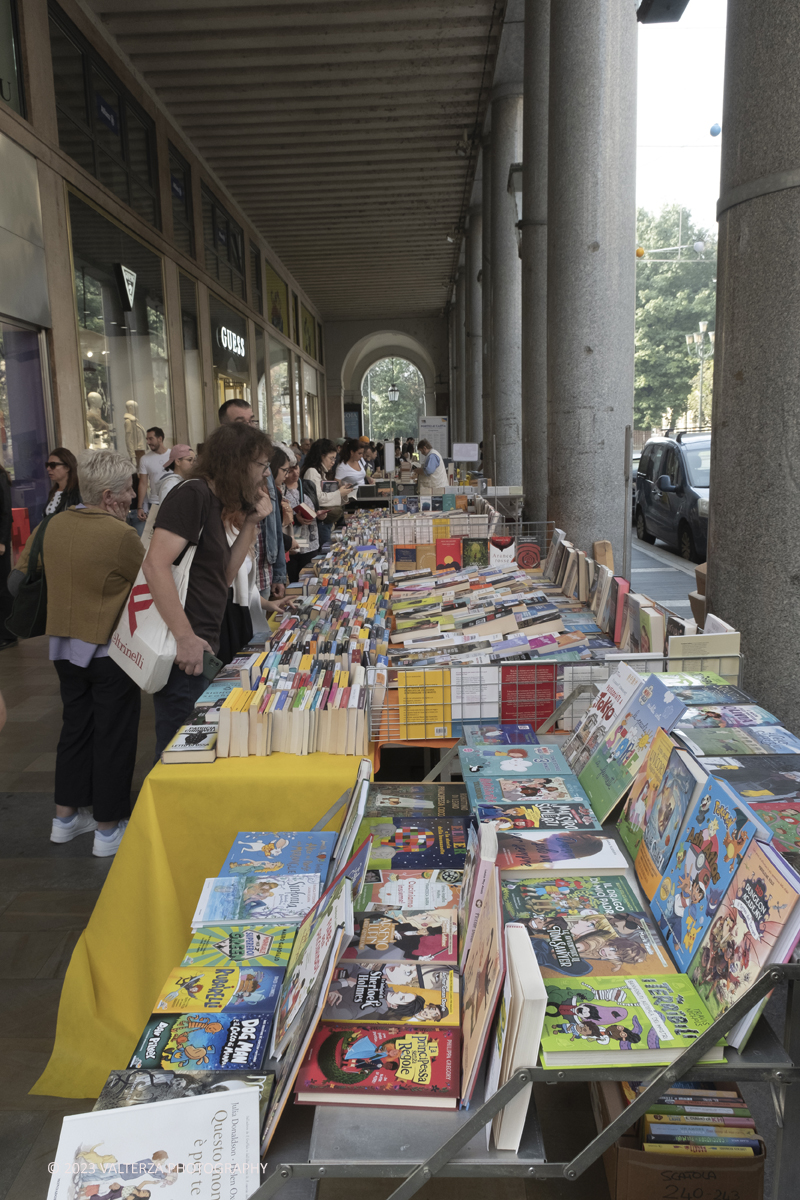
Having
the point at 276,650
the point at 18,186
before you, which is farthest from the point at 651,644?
the point at 18,186

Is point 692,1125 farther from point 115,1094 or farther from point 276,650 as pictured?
point 276,650

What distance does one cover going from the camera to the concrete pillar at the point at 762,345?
232cm

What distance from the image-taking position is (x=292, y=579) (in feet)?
24.9

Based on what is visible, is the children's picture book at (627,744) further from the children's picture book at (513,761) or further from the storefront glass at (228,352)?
the storefront glass at (228,352)

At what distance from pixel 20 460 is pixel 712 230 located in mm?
59183

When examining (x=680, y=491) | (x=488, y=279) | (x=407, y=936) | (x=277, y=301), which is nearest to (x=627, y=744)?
(x=407, y=936)

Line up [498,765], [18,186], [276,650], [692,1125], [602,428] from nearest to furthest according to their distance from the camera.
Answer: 1. [692,1125]
2. [498,765]
3. [276,650]
4. [602,428]
5. [18,186]

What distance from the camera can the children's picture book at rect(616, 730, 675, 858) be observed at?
5.76 ft

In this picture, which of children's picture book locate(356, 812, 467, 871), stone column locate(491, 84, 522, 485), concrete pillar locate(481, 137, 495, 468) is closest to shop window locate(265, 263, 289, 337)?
concrete pillar locate(481, 137, 495, 468)

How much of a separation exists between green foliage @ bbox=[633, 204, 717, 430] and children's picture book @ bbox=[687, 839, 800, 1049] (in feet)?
148

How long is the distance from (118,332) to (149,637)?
25.6 feet

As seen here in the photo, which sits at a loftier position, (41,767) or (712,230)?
(712,230)

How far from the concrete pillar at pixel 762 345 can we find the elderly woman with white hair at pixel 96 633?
2270 mm

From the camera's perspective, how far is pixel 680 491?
11.4 metres
